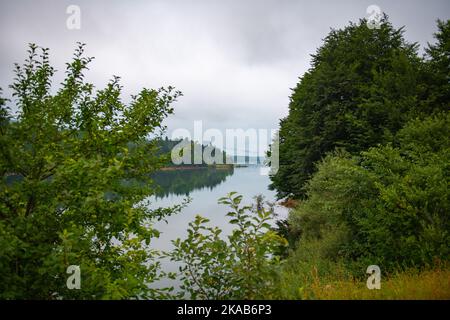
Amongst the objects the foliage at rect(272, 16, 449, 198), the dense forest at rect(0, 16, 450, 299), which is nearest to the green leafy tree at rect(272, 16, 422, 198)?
the foliage at rect(272, 16, 449, 198)

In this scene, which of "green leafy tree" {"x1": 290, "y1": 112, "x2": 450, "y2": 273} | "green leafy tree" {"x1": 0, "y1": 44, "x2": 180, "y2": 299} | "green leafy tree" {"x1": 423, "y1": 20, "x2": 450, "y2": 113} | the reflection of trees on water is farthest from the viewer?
the reflection of trees on water

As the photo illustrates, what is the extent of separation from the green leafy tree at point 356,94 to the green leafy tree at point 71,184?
1847 cm

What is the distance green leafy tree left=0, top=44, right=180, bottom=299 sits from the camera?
387 cm

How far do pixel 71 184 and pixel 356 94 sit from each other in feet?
82.0

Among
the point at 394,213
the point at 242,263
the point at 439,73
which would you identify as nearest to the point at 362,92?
the point at 439,73

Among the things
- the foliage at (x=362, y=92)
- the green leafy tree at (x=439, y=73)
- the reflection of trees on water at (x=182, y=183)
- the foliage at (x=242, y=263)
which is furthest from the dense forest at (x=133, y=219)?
the reflection of trees on water at (x=182, y=183)

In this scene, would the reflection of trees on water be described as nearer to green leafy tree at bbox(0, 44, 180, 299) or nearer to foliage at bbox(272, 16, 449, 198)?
foliage at bbox(272, 16, 449, 198)

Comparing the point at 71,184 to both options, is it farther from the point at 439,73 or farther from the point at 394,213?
the point at 439,73

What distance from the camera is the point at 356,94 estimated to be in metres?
24.9

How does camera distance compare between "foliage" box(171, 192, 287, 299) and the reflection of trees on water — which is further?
the reflection of trees on water

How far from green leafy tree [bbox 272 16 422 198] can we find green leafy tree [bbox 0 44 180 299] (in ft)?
60.6

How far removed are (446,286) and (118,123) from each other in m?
6.75

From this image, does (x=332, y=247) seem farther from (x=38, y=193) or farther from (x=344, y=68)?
(x=344, y=68)

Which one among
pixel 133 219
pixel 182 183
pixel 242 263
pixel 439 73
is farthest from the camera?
pixel 182 183
